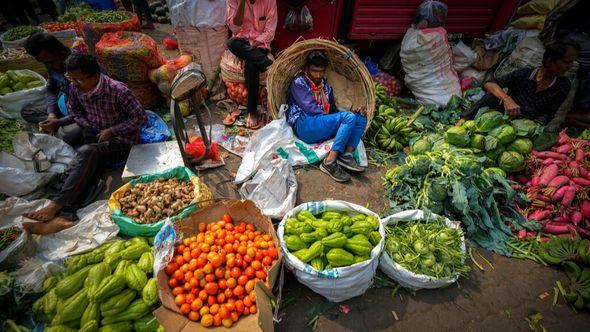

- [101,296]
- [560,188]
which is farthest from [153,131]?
[560,188]

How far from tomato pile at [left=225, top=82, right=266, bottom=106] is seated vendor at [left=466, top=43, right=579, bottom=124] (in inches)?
142

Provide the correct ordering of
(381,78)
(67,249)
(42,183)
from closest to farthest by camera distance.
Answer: (67,249), (42,183), (381,78)

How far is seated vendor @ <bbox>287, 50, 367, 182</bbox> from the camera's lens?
12.5ft

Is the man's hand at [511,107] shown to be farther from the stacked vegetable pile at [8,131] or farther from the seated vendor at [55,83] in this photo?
the stacked vegetable pile at [8,131]

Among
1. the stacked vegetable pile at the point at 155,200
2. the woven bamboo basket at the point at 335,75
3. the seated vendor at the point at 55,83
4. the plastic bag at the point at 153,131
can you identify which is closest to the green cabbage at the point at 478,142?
the woven bamboo basket at the point at 335,75

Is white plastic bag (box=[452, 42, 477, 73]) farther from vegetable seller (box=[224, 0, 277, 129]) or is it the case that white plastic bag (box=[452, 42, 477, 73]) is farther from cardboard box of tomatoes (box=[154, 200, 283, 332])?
cardboard box of tomatoes (box=[154, 200, 283, 332])

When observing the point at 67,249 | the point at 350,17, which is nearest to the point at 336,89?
the point at 350,17

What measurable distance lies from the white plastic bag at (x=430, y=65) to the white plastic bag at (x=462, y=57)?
0.43 meters

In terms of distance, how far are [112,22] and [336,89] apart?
181 inches

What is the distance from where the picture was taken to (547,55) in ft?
11.4

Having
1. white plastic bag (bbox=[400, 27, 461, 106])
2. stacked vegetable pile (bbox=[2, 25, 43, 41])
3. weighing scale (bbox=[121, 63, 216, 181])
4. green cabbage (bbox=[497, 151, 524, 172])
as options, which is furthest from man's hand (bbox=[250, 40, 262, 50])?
stacked vegetable pile (bbox=[2, 25, 43, 41])

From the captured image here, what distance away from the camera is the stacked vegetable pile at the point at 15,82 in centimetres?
405

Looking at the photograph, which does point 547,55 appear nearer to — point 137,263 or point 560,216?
point 560,216

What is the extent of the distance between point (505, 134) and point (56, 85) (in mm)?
5925
